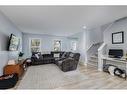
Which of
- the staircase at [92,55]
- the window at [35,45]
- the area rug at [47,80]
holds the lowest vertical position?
the area rug at [47,80]

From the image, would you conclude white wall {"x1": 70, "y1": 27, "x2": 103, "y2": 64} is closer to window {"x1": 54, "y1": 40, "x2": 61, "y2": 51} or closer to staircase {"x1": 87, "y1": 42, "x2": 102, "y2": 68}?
staircase {"x1": 87, "y1": 42, "x2": 102, "y2": 68}

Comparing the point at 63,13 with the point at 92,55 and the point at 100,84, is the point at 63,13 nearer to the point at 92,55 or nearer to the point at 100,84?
the point at 100,84

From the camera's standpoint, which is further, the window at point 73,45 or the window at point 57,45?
the window at point 57,45

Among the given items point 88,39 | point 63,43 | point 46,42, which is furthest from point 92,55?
point 46,42

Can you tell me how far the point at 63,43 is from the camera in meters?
9.34

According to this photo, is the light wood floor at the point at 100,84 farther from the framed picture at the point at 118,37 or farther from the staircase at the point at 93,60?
the staircase at the point at 93,60

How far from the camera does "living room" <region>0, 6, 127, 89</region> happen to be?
3.13 meters

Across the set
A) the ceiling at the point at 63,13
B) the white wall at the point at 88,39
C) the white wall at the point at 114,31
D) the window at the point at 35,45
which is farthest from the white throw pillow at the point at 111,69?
the window at the point at 35,45

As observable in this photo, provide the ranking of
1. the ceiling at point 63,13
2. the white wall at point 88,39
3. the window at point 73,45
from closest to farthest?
the ceiling at point 63,13, the white wall at point 88,39, the window at point 73,45

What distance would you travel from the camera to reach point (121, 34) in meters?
4.41

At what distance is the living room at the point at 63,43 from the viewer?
313cm
